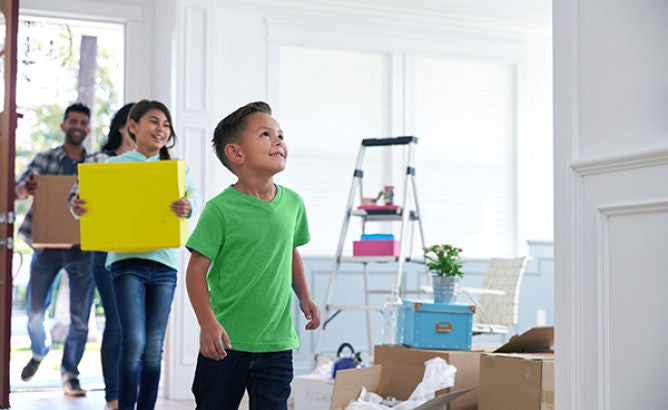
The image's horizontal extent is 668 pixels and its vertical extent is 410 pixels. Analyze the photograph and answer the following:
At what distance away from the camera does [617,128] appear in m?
2.04

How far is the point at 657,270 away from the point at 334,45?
14.0ft

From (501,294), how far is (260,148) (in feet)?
11.3

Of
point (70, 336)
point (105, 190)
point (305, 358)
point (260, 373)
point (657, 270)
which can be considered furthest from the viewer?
point (305, 358)

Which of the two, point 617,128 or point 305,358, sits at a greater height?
point 617,128

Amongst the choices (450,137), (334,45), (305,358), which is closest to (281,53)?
(334,45)

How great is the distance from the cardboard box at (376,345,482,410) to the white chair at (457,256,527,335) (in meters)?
1.90

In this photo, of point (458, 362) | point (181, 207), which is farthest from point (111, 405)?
point (458, 362)

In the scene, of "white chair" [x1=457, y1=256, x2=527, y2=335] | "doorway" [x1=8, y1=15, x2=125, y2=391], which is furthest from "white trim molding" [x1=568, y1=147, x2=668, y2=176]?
"doorway" [x1=8, y1=15, x2=125, y2=391]

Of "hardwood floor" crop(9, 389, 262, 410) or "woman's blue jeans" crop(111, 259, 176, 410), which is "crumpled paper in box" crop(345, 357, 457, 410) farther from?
"hardwood floor" crop(9, 389, 262, 410)

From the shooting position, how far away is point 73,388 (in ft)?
16.5

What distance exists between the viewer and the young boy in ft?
7.12

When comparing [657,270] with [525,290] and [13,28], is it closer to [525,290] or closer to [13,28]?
[13,28]

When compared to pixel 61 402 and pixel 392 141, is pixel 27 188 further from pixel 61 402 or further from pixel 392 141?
pixel 392 141

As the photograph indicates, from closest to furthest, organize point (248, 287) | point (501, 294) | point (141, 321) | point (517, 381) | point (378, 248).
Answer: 1. point (248, 287)
2. point (517, 381)
3. point (141, 321)
4. point (378, 248)
5. point (501, 294)
